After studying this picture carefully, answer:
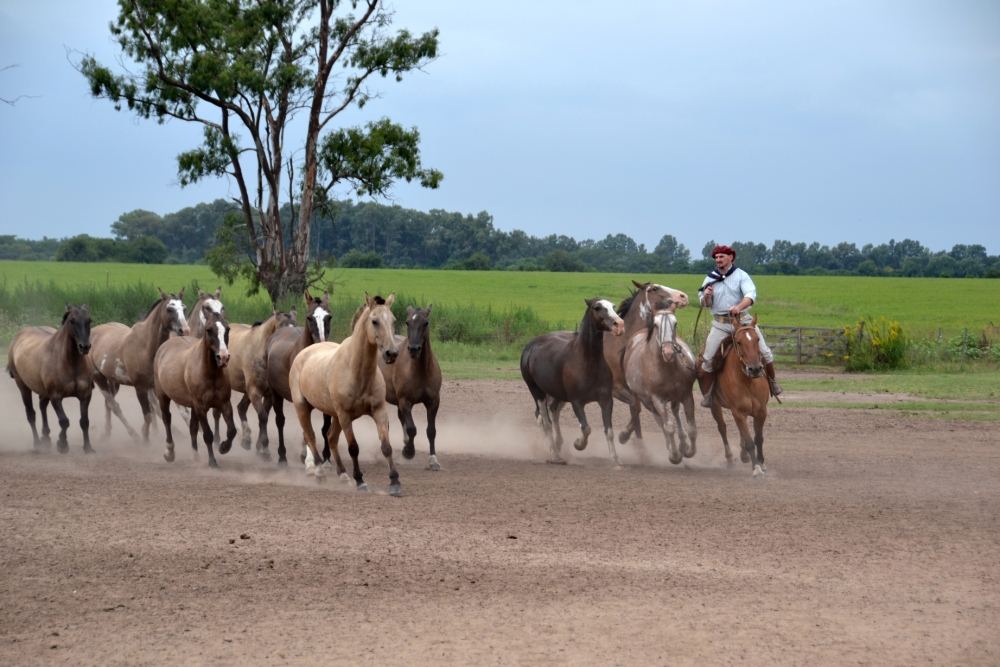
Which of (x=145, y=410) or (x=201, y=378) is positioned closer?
(x=201, y=378)

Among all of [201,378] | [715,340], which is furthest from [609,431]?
[201,378]

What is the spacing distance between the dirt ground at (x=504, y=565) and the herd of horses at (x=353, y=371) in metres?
0.61

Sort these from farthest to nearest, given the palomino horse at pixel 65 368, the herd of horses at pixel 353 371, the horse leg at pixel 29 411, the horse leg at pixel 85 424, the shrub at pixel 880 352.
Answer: the shrub at pixel 880 352, the horse leg at pixel 29 411, the horse leg at pixel 85 424, the palomino horse at pixel 65 368, the herd of horses at pixel 353 371

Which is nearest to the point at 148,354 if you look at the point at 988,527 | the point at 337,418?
the point at 337,418

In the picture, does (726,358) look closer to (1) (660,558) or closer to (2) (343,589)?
(1) (660,558)

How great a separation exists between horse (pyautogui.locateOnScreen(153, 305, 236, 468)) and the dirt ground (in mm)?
585

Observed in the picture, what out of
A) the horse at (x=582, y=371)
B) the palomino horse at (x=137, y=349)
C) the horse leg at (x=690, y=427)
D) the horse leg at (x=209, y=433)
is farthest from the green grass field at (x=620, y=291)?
the horse leg at (x=209, y=433)

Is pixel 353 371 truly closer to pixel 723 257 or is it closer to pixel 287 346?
pixel 287 346

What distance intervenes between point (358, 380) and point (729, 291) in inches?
183

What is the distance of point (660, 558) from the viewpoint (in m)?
7.48

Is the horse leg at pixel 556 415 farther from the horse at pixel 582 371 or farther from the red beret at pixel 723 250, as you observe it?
the red beret at pixel 723 250

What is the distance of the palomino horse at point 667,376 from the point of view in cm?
1204

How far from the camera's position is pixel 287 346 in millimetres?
12445

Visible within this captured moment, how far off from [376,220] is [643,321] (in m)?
78.9
